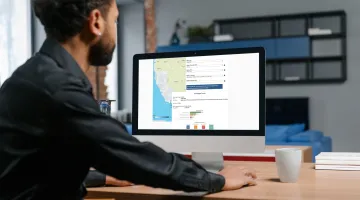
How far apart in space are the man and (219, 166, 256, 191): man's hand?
0.91ft

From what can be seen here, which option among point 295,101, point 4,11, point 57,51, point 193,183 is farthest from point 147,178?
point 295,101

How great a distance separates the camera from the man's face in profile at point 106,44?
3.58ft

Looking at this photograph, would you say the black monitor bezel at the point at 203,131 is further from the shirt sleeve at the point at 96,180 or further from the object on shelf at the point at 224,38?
the object on shelf at the point at 224,38

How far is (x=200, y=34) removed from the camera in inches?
278

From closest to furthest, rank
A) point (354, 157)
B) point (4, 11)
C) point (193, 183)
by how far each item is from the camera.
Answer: point (193, 183), point (354, 157), point (4, 11)

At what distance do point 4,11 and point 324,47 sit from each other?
420 cm

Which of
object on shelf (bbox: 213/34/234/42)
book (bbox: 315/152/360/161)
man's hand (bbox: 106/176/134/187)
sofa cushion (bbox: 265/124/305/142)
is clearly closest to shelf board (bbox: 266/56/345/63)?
object on shelf (bbox: 213/34/234/42)

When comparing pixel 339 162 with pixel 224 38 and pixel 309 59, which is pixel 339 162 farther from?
pixel 224 38

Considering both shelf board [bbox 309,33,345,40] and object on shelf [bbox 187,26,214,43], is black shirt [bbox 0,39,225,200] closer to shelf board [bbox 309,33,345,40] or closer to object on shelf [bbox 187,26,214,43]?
shelf board [bbox 309,33,345,40]

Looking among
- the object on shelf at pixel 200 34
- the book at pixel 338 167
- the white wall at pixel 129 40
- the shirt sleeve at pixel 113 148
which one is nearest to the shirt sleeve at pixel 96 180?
the shirt sleeve at pixel 113 148

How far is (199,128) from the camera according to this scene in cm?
157

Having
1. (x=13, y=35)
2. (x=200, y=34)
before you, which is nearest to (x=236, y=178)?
(x=13, y=35)

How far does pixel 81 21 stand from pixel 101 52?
4.2 inches

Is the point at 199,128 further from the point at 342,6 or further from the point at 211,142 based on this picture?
the point at 342,6
